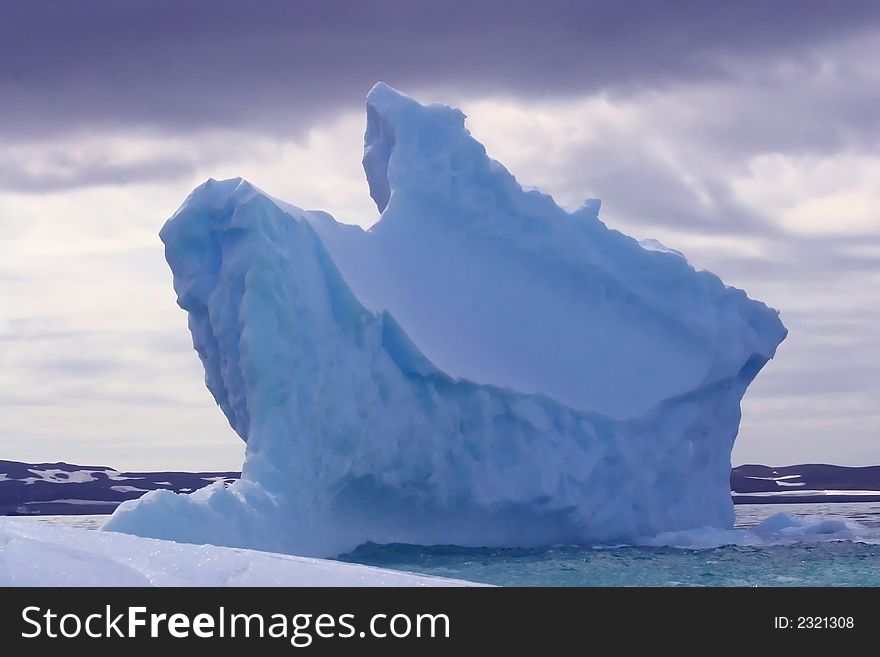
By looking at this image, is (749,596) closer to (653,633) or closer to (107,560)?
(653,633)

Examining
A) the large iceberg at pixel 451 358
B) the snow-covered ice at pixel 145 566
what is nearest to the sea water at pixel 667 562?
the large iceberg at pixel 451 358

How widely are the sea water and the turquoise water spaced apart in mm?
11

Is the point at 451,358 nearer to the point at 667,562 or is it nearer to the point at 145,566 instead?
the point at 667,562

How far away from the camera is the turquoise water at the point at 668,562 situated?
1367 centimetres

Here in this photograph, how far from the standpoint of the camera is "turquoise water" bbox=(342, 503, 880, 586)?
44.9ft

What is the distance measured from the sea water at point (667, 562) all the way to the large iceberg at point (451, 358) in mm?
682

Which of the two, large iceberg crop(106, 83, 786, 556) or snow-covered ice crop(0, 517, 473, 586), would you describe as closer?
snow-covered ice crop(0, 517, 473, 586)

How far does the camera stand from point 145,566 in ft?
19.3

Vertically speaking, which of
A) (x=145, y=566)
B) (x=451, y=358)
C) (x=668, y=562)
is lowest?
(x=668, y=562)

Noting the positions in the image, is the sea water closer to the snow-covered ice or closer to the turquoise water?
the turquoise water

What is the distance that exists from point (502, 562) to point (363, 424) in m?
2.61

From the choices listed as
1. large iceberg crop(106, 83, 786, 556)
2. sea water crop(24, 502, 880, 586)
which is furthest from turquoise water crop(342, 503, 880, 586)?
large iceberg crop(106, 83, 786, 556)

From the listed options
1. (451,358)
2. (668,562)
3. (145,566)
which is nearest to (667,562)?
(668,562)

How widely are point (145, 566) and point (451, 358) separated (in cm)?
1205
